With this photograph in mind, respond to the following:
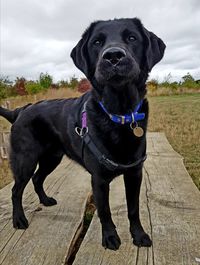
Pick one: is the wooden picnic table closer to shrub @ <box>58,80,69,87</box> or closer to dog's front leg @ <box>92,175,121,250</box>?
dog's front leg @ <box>92,175,121,250</box>

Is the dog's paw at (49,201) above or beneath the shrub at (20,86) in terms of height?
above

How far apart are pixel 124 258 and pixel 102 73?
45.0 inches

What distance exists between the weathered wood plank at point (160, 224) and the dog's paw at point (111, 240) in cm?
3

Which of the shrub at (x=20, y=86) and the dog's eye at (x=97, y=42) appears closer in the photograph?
the dog's eye at (x=97, y=42)

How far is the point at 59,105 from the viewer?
303 cm

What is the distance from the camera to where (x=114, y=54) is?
6.68 feet

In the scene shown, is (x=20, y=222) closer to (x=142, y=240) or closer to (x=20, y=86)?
(x=142, y=240)

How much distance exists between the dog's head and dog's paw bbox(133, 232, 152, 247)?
101cm

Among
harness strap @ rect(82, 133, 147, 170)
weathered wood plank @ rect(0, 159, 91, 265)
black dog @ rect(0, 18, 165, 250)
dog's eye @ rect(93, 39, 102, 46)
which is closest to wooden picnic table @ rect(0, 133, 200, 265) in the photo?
weathered wood plank @ rect(0, 159, 91, 265)

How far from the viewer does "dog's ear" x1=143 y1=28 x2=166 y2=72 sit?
2.37m

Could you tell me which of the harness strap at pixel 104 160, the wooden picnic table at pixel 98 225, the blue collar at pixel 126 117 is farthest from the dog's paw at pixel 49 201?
the blue collar at pixel 126 117

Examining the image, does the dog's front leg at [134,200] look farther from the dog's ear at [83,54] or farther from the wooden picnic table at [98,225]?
the dog's ear at [83,54]

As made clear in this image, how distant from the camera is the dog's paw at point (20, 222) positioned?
2.59 metres

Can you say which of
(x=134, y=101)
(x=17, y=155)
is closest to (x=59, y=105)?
(x=17, y=155)
